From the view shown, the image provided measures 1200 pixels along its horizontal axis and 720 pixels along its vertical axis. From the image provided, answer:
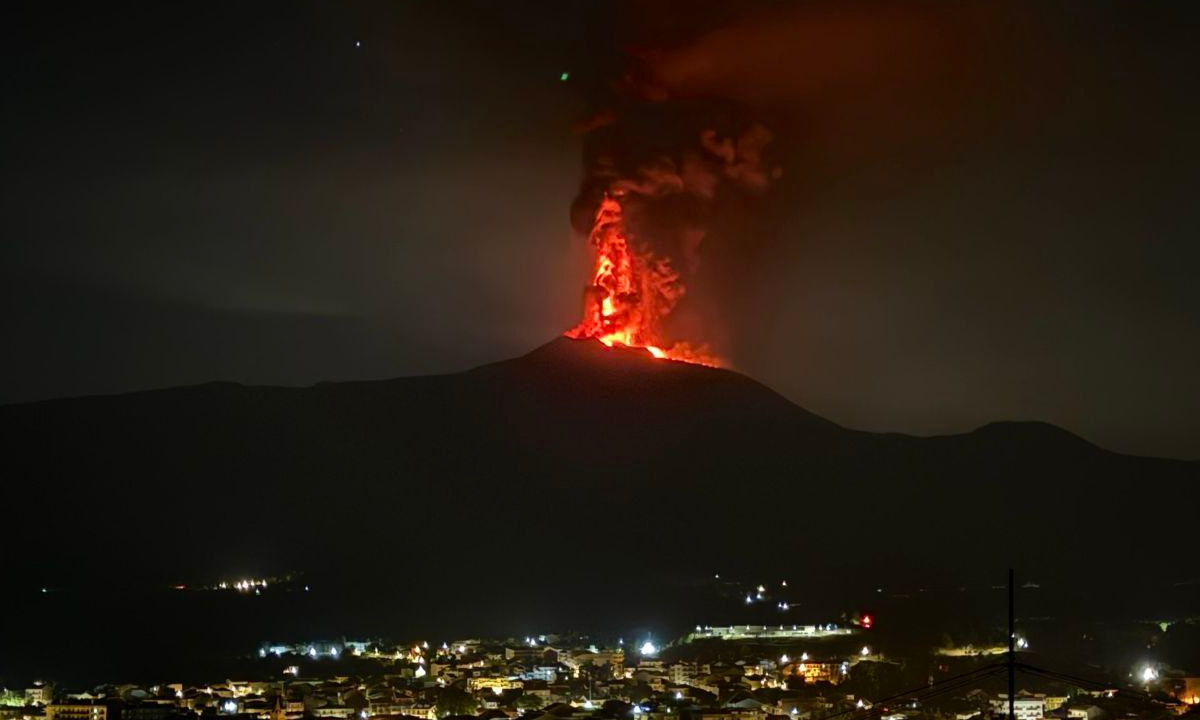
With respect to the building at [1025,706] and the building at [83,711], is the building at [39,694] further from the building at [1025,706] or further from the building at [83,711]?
the building at [1025,706]

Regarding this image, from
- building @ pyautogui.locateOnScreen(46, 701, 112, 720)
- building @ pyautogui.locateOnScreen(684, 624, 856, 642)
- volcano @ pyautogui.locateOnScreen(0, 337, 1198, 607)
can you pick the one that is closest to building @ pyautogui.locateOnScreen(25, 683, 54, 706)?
building @ pyautogui.locateOnScreen(46, 701, 112, 720)

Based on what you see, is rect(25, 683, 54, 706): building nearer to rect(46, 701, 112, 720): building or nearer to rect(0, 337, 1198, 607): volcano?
rect(46, 701, 112, 720): building

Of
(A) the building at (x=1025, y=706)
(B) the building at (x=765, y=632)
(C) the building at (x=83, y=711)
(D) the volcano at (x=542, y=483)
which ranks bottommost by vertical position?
(C) the building at (x=83, y=711)

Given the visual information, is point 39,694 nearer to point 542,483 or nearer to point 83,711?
point 83,711

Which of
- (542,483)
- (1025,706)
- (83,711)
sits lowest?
(83,711)

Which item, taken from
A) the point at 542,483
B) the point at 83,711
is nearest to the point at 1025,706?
the point at 83,711

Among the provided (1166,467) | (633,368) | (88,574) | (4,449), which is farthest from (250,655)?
(1166,467)

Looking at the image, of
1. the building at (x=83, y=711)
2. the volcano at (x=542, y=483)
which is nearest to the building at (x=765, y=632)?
the volcano at (x=542, y=483)

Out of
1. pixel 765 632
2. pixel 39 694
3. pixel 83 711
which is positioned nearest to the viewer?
pixel 83 711

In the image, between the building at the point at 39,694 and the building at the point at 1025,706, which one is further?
the building at the point at 39,694
